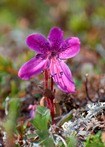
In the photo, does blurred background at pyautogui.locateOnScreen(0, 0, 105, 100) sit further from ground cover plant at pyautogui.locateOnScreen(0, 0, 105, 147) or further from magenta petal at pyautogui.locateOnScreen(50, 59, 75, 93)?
magenta petal at pyautogui.locateOnScreen(50, 59, 75, 93)

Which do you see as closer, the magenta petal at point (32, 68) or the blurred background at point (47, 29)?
the magenta petal at point (32, 68)

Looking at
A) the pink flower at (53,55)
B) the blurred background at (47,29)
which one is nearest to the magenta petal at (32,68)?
the pink flower at (53,55)

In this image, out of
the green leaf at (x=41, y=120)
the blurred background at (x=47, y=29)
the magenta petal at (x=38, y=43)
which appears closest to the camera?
the green leaf at (x=41, y=120)

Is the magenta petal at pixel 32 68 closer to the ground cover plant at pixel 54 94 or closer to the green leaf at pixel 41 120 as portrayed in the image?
the ground cover plant at pixel 54 94

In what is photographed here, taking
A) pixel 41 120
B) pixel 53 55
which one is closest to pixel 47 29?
pixel 53 55

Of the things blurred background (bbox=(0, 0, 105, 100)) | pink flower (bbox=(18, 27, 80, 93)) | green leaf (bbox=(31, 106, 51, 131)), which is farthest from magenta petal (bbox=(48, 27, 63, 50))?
blurred background (bbox=(0, 0, 105, 100))

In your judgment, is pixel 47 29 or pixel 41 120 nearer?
pixel 41 120

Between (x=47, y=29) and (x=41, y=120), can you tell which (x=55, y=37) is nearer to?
(x=41, y=120)

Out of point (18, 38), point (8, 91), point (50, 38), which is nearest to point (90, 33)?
point (18, 38)
